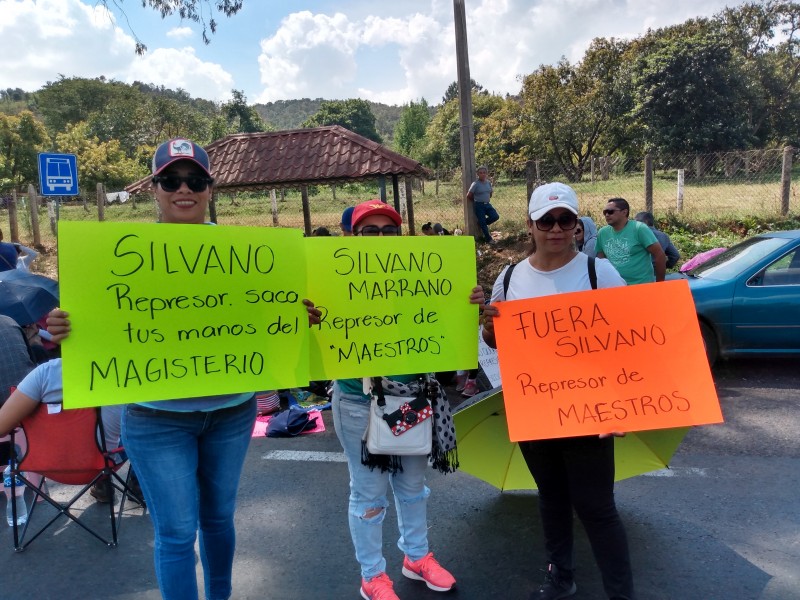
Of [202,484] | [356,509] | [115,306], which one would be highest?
[115,306]

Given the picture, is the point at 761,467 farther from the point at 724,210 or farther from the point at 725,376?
the point at 724,210

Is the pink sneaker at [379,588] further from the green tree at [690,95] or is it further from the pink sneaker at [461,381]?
the green tree at [690,95]

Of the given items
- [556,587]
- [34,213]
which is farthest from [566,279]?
[34,213]

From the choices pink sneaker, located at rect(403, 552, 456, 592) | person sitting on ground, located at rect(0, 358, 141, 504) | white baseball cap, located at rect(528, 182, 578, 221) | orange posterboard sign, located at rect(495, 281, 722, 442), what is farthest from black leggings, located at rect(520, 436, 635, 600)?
person sitting on ground, located at rect(0, 358, 141, 504)

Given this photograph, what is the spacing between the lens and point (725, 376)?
5938 mm

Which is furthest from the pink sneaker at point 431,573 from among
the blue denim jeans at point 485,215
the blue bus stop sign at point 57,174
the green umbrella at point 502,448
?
the blue bus stop sign at point 57,174

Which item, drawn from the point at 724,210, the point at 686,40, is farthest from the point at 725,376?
the point at 686,40

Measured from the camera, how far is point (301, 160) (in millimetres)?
10969

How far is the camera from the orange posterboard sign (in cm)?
221

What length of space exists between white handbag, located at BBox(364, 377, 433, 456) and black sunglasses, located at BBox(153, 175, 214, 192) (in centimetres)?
100

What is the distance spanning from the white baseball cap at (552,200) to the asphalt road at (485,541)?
5.47 feet

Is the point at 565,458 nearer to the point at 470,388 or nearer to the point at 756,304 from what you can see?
the point at 470,388

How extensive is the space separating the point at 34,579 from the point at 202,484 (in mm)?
1481

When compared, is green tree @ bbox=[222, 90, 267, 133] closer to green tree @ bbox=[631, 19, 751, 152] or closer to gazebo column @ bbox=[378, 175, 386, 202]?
green tree @ bbox=[631, 19, 751, 152]
